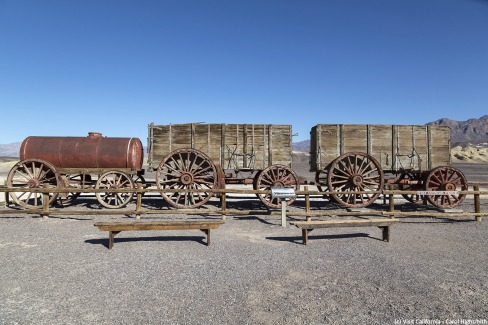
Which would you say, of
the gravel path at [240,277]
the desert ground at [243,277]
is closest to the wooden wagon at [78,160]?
the desert ground at [243,277]

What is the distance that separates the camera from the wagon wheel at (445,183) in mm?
10430

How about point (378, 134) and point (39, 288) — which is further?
point (378, 134)

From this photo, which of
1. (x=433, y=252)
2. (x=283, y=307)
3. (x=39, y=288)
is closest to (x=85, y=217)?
(x=39, y=288)

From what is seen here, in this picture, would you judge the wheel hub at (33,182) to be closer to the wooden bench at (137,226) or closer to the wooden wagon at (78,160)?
the wooden wagon at (78,160)

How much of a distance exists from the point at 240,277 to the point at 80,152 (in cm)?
877

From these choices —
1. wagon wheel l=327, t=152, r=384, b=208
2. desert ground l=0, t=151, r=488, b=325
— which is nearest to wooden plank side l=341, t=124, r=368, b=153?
wagon wheel l=327, t=152, r=384, b=208

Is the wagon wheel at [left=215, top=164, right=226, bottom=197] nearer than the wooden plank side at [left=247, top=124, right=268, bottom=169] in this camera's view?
Yes

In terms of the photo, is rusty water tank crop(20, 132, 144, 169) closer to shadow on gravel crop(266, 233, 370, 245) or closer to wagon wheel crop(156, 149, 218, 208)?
wagon wheel crop(156, 149, 218, 208)

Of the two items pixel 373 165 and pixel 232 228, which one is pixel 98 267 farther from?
pixel 373 165

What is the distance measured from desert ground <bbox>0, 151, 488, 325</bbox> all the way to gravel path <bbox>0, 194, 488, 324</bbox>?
19 millimetres

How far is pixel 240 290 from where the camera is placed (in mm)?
3969

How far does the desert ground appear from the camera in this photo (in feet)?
11.0

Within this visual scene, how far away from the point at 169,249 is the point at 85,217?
4.62 m

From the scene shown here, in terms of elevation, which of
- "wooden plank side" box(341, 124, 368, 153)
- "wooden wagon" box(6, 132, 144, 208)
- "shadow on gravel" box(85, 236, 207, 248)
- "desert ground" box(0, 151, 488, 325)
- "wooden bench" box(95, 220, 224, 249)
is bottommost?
"desert ground" box(0, 151, 488, 325)
